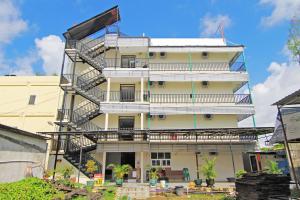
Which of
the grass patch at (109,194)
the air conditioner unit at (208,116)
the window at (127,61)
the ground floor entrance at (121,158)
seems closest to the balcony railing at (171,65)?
the window at (127,61)

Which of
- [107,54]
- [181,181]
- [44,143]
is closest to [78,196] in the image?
[44,143]

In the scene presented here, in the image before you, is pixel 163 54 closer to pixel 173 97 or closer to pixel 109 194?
pixel 173 97

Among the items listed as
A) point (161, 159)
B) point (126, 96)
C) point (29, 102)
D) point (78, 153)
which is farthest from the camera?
point (126, 96)

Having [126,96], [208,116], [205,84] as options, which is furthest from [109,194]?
[205,84]

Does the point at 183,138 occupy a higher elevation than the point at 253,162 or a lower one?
higher

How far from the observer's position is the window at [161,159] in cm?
1933

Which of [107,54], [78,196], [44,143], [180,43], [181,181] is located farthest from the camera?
[180,43]

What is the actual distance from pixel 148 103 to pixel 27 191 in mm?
12207

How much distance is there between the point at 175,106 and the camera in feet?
64.2

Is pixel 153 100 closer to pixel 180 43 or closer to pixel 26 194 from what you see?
pixel 180 43

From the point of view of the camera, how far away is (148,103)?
19.2 metres

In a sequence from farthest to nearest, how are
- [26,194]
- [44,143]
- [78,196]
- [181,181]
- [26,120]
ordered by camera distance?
[26,120] < [181,181] < [44,143] < [78,196] < [26,194]

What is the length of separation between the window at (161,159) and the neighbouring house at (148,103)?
86 mm

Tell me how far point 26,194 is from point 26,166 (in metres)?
4.23
